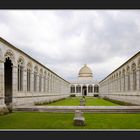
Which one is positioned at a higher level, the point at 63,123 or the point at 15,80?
the point at 15,80

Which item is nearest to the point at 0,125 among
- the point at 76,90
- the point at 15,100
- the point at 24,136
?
the point at 24,136

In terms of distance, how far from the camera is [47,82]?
41.3 meters

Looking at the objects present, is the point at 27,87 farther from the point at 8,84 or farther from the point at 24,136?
the point at 24,136

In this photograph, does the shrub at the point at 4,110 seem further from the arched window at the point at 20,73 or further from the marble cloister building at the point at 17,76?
the arched window at the point at 20,73

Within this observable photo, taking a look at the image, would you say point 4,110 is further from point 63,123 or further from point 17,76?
point 63,123

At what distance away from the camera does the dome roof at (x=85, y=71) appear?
9623cm

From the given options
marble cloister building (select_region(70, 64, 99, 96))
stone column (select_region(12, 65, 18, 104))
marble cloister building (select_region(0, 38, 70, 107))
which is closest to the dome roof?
marble cloister building (select_region(70, 64, 99, 96))

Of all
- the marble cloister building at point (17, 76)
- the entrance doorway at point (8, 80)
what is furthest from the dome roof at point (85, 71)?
the entrance doorway at point (8, 80)

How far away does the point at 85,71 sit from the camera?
3814 inches

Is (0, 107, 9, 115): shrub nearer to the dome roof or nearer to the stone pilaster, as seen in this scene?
the stone pilaster

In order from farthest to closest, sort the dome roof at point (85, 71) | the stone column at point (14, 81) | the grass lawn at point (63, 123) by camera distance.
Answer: the dome roof at point (85, 71)
the stone column at point (14, 81)
the grass lawn at point (63, 123)

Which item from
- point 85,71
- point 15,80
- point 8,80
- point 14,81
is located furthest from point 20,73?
point 85,71

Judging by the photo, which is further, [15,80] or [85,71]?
[85,71]

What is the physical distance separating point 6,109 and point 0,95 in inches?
46.2
